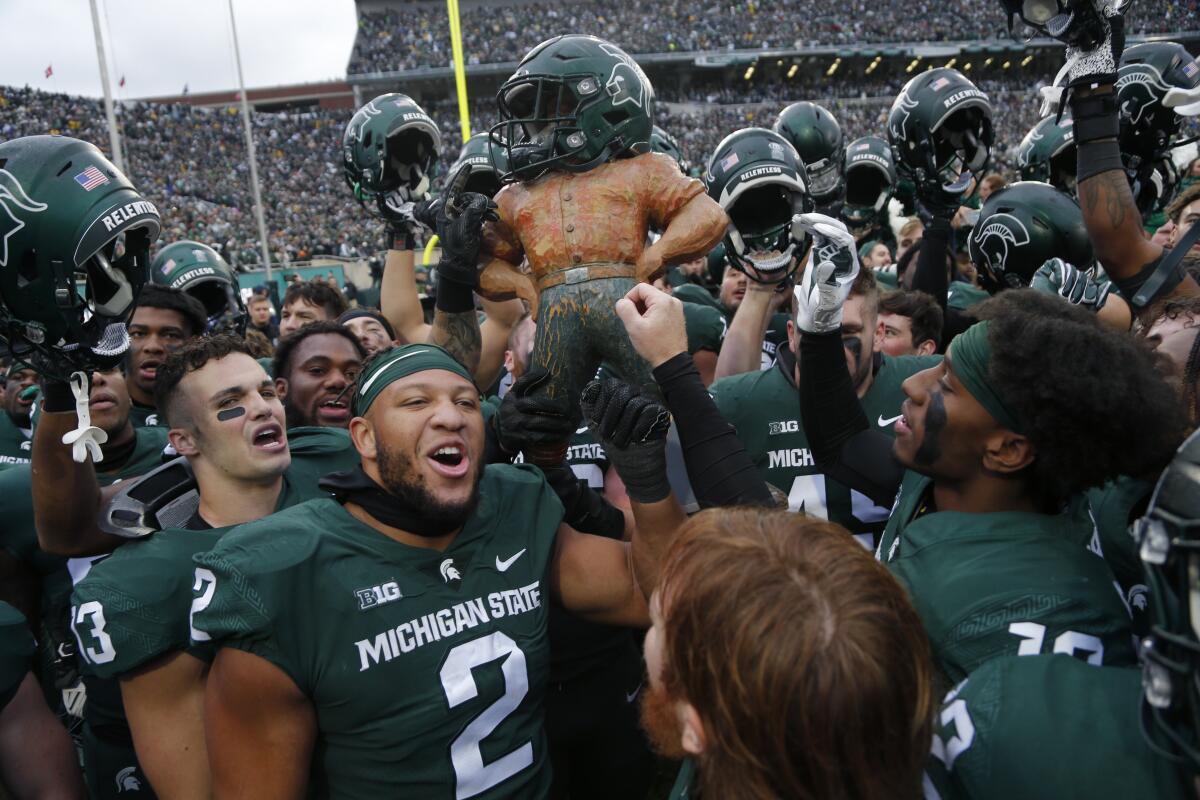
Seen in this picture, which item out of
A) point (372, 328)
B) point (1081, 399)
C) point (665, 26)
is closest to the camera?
point (1081, 399)

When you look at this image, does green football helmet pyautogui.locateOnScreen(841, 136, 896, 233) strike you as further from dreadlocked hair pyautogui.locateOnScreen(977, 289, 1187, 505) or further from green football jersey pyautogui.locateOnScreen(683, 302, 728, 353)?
dreadlocked hair pyautogui.locateOnScreen(977, 289, 1187, 505)

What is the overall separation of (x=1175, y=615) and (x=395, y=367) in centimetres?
164

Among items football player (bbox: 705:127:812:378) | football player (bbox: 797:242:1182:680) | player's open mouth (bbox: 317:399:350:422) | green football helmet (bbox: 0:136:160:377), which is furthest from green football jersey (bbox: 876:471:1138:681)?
player's open mouth (bbox: 317:399:350:422)

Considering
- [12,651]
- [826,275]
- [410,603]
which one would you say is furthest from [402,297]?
[826,275]

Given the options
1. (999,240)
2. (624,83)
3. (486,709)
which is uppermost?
(624,83)

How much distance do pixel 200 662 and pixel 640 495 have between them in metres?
1.24

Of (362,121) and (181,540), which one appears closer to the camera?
(181,540)

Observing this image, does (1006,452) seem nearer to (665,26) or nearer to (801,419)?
(801,419)

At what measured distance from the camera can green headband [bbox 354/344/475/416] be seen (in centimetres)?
205

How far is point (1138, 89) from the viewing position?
3350 mm

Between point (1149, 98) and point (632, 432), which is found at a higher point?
point (1149, 98)

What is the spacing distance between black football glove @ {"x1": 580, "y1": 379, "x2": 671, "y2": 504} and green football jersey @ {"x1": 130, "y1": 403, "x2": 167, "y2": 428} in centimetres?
252

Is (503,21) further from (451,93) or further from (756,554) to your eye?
(756,554)

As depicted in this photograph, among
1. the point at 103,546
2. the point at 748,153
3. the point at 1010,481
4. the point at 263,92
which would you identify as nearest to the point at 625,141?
the point at 748,153
